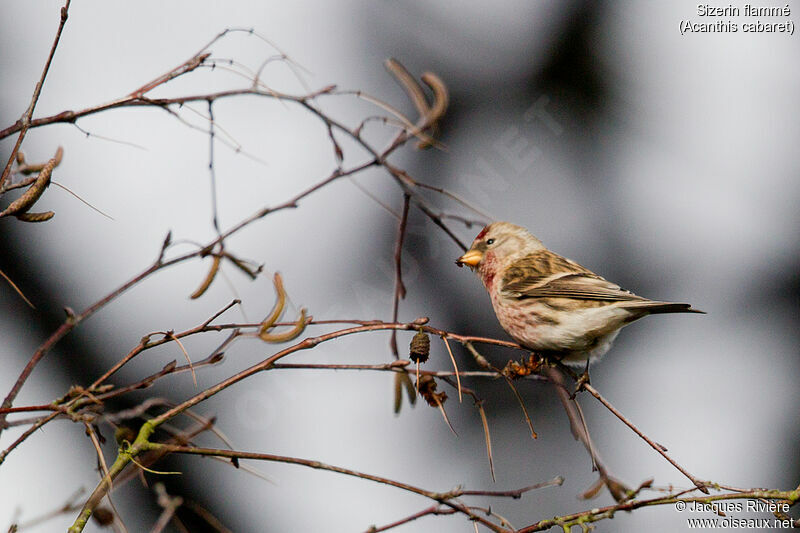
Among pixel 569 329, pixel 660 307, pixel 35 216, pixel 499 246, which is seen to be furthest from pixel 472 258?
pixel 35 216

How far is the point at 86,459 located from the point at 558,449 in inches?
165

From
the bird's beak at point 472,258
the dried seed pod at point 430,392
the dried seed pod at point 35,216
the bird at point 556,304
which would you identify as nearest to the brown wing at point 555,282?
the bird at point 556,304

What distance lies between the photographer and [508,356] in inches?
263

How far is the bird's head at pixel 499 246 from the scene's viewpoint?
4.45m

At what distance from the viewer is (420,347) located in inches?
82.4

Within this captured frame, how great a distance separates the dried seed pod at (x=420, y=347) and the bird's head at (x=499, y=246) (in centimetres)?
228

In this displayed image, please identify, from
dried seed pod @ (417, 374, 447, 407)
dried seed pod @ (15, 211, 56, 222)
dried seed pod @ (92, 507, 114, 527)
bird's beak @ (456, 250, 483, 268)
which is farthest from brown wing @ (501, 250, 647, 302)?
dried seed pod @ (15, 211, 56, 222)

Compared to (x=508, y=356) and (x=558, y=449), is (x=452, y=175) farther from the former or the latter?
(x=558, y=449)

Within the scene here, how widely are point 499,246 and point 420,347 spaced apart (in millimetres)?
2517

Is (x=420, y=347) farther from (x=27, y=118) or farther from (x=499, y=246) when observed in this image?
(x=499, y=246)

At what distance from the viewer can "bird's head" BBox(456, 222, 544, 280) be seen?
445cm

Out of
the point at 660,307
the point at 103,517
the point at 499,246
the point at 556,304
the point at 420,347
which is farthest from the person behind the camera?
the point at 499,246

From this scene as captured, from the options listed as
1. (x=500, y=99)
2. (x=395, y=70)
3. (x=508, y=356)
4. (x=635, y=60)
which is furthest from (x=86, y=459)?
(x=635, y=60)

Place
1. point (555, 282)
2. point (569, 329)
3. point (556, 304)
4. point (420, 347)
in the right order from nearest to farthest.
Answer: point (420, 347)
point (569, 329)
point (556, 304)
point (555, 282)
